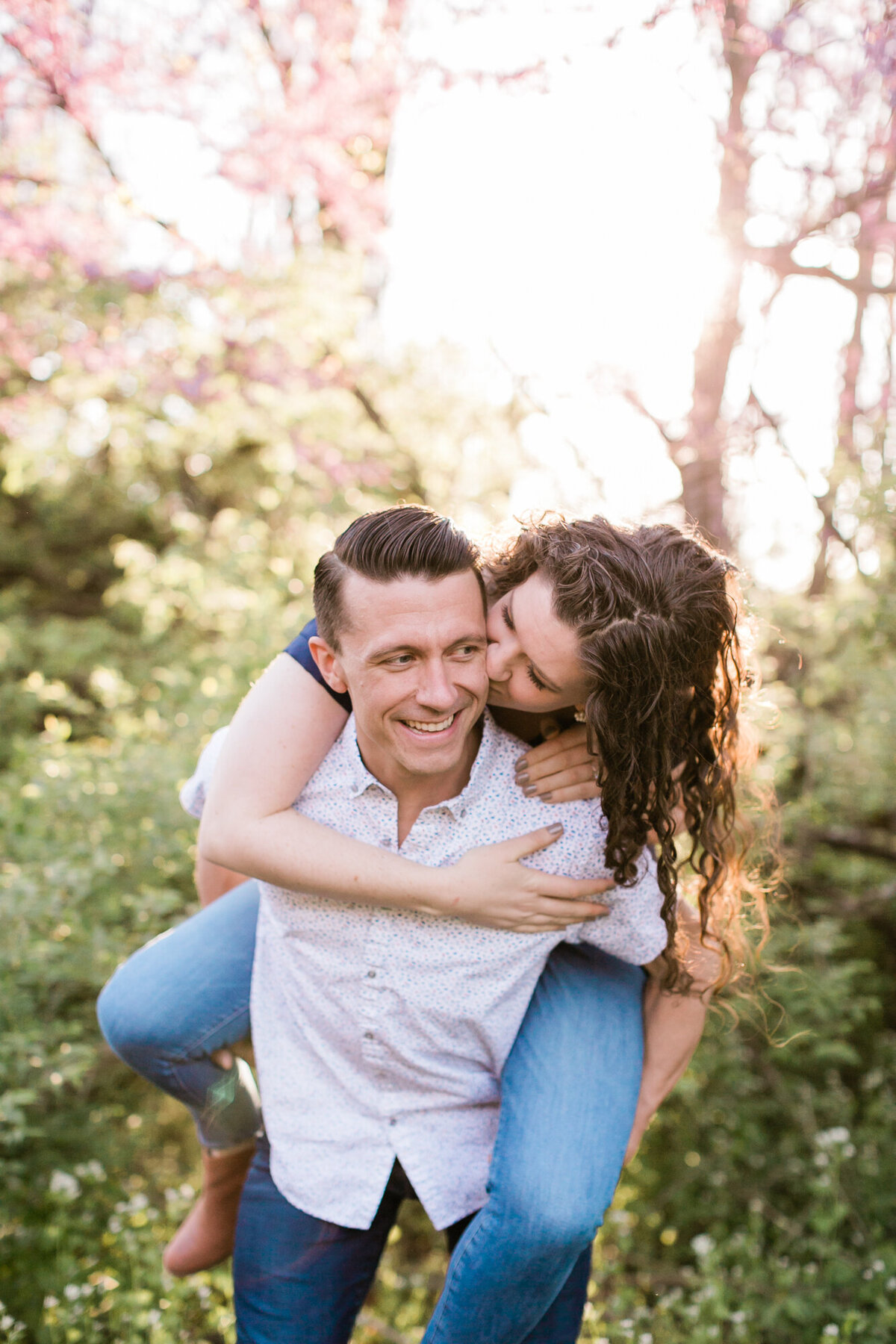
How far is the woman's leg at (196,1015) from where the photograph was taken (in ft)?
7.29

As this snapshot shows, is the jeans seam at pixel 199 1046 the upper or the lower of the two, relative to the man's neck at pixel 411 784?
lower

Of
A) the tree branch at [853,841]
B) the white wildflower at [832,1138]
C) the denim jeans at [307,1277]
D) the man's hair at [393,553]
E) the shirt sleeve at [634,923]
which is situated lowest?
the white wildflower at [832,1138]

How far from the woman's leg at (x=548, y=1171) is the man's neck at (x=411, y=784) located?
0.48 metres

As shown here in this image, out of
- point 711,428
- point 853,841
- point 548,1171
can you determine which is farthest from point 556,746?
point 711,428

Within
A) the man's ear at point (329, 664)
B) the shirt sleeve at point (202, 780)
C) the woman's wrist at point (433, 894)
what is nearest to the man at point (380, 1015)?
the man's ear at point (329, 664)

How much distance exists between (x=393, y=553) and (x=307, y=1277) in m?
1.49

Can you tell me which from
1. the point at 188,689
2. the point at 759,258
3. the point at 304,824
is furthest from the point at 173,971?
the point at 759,258

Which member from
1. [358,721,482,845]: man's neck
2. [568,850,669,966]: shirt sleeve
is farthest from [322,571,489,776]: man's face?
[568,850,669,966]: shirt sleeve

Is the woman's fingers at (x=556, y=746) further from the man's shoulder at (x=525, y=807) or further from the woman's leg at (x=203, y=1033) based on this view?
the woman's leg at (x=203, y=1033)

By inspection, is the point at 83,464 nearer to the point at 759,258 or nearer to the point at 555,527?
the point at 759,258

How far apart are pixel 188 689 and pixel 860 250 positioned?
3324 millimetres

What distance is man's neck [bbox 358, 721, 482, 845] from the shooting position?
2.02 m

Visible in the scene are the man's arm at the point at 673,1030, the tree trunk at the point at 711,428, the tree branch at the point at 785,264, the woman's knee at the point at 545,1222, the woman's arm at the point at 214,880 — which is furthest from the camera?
the tree trunk at the point at 711,428

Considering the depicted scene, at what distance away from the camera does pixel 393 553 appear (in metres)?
1.82
